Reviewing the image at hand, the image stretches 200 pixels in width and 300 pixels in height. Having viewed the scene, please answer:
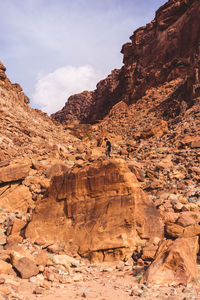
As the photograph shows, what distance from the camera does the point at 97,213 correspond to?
7.48m

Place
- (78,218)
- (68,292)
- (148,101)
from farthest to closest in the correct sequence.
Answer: (148,101) < (78,218) < (68,292)

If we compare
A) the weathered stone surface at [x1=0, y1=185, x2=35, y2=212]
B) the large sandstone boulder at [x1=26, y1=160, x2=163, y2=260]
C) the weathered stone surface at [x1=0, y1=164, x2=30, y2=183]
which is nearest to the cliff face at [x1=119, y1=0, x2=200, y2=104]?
the weathered stone surface at [x1=0, y1=164, x2=30, y2=183]

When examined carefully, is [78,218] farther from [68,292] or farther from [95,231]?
[68,292]

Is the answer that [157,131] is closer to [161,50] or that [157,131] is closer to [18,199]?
[18,199]

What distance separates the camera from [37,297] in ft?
14.4

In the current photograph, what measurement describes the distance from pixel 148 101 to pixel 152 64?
28.2ft

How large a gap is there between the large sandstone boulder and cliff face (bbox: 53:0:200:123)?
22387 millimetres

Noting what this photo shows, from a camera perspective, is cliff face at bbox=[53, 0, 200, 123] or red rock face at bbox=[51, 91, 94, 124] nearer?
cliff face at bbox=[53, 0, 200, 123]

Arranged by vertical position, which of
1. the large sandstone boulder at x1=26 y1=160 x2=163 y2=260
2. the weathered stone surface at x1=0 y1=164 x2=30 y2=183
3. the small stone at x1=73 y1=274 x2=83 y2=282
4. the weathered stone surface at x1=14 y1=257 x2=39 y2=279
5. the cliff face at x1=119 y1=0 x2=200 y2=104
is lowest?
the small stone at x1=73 y1=274 x2=83 y2=282

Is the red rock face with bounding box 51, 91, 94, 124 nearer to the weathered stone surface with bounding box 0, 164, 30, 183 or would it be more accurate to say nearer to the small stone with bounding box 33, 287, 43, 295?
the weathered stone surface with bounding box 0, 164, 30, 183

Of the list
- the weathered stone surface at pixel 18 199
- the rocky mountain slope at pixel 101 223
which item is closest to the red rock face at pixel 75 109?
the rocky mountain slope at pixel 101 223

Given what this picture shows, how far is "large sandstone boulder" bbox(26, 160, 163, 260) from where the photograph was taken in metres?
6.90

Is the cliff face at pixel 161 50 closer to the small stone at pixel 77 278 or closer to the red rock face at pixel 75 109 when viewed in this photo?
the red rock face at pixel 75 109

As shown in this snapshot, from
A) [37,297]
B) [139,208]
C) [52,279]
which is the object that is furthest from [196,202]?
[37,297]
